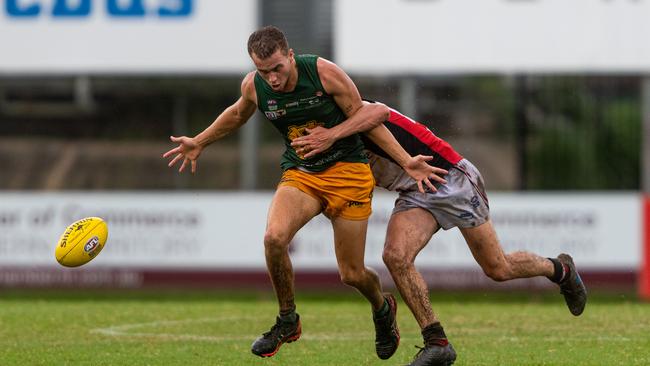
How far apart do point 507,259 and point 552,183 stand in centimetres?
887

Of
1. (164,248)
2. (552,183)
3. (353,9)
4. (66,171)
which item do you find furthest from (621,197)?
(66,171)

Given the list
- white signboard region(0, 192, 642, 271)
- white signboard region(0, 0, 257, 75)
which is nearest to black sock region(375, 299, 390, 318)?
white signboard region(0, 192, 642, 271)

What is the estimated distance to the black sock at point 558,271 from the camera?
10553 mm

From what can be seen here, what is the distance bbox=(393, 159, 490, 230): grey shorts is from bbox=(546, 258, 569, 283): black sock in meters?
1.01

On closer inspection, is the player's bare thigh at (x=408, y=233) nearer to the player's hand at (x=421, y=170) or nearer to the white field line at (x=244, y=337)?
the player's hand at (x=421, y=170)

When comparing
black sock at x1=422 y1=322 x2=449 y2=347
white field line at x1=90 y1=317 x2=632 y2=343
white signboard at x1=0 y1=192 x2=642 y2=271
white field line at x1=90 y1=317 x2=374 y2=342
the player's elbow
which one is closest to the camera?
black sock at x1=422 y1=322 x2=449 y2=347

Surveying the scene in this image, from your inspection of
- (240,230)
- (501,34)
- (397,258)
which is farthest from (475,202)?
(501,34)

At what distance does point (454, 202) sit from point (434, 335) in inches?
40.0

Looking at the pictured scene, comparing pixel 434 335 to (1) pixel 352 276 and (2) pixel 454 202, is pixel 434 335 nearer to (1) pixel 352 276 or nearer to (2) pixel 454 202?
(1) pixel 352 276

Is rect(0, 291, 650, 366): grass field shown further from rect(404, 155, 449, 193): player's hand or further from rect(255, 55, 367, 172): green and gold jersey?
rect(255, 55, 367, 172): green and gold jersey

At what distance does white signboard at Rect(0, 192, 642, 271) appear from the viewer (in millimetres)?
17734

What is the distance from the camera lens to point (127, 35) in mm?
18875

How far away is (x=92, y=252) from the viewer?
10203 millimetres

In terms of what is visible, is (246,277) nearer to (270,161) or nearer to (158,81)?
(270,161)
